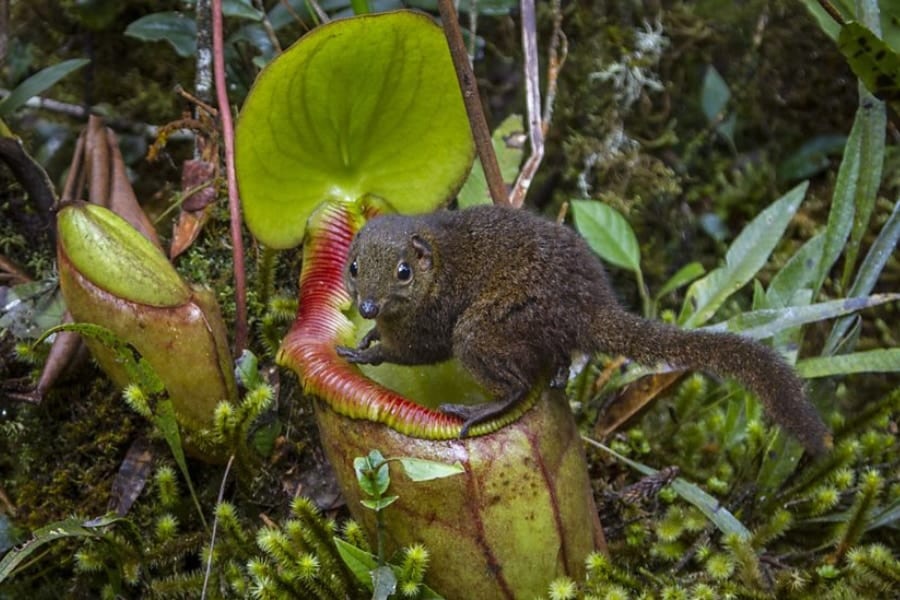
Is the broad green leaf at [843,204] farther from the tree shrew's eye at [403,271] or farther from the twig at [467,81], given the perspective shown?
the tree shrew's eye at [403,271]

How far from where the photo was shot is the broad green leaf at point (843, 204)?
2.80 m

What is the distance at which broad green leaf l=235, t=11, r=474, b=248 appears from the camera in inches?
91.1

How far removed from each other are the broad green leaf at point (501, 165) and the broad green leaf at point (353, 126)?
1.25 feet

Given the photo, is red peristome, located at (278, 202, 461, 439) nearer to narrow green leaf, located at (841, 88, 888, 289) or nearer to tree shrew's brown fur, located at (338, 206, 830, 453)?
tree shrew's brown fur, located at (338, 206, 830, 453)

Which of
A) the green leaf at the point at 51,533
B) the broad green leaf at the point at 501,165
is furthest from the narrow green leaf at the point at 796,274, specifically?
the green leaf at the point at 51,533

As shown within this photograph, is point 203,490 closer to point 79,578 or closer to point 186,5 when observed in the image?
point 79,578

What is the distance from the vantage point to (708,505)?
255cm

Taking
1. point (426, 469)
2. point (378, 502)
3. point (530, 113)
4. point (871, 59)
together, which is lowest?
point (378, 502)

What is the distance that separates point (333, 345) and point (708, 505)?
1024 mm

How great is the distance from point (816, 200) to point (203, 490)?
2425 millimetres

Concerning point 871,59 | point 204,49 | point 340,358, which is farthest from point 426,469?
point 204,49

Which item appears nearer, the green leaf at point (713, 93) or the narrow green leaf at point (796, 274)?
the narrow green leaf at point (796, 274)

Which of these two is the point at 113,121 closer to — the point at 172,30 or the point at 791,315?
the point at 172,30

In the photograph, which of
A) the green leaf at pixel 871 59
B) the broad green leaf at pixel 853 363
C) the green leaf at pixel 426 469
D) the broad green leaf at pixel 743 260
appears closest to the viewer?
the green leaf at pixel 426 469
